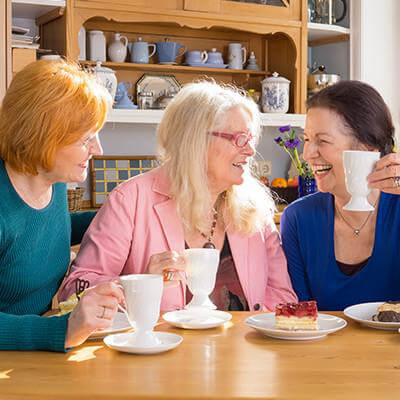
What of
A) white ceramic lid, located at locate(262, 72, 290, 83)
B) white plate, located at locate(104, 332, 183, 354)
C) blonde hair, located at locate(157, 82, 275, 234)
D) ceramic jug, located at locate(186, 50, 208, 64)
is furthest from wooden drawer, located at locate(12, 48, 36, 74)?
white plate, located at locate(104, 332, 183, 354)

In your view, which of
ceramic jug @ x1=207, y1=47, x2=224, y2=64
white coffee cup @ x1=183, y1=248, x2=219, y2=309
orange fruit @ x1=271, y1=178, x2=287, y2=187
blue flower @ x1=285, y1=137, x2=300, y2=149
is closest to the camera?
white coffee cup @ x1=183, y1=248, x2=219, y2=309

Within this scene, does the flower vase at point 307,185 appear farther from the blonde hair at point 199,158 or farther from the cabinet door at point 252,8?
the blonde hair at point 199,158

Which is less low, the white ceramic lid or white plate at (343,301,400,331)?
the white ceramic lid

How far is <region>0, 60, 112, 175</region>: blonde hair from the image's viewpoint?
1793mm

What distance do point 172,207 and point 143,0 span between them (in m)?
2.12

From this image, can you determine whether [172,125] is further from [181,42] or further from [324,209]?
[181,42]

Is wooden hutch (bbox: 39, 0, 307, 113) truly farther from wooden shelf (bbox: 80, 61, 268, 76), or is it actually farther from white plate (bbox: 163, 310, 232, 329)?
white plate (bbox: 163, 310, 232, 329)

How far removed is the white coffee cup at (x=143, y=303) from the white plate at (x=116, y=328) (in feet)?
0.28

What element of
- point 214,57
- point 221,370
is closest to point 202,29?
point 214,57

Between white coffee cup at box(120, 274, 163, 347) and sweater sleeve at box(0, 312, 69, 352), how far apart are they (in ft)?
0.43

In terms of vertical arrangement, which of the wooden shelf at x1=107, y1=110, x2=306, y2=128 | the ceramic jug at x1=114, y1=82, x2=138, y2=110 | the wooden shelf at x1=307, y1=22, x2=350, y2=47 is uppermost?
the wooden shelf at x1=307, y1=22, x2=350, y2=47

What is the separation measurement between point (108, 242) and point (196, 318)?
0.42 metres

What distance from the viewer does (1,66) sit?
3545 mm

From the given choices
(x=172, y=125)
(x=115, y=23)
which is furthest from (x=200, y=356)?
(x=115, y=23)
